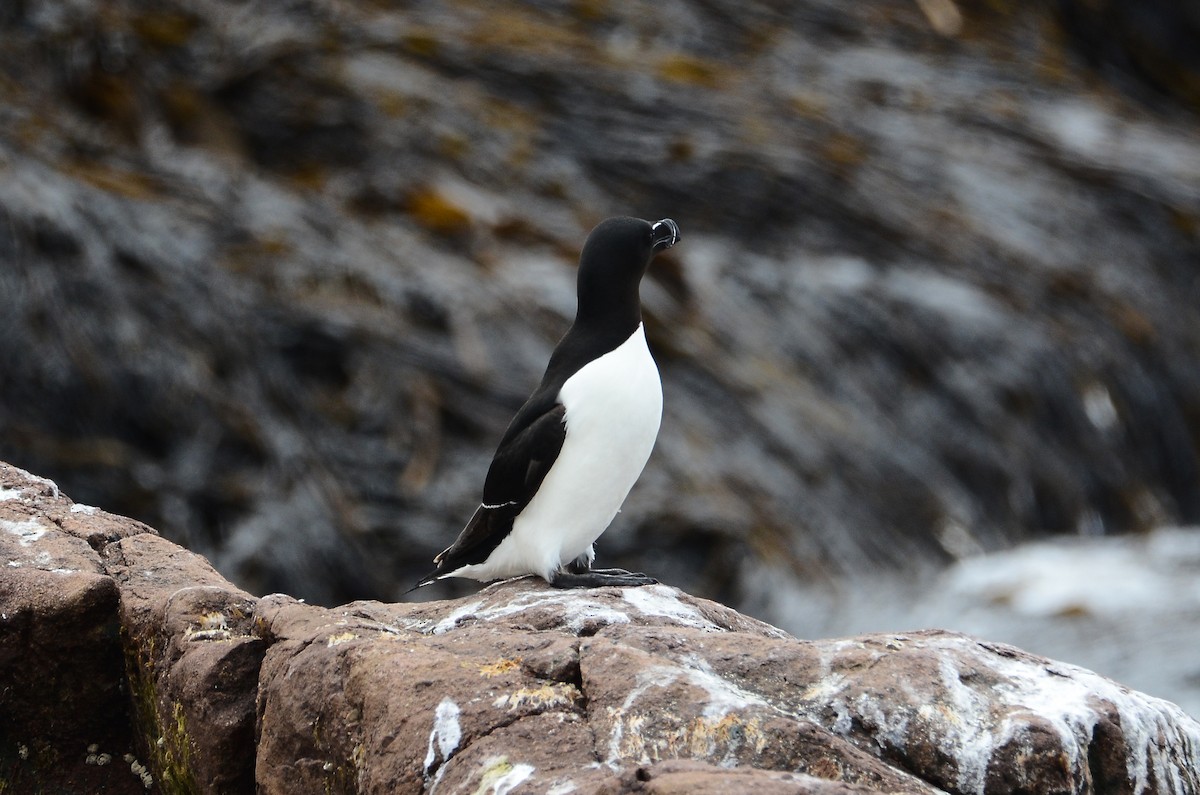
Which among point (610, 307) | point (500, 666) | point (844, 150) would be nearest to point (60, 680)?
point (500, 666)

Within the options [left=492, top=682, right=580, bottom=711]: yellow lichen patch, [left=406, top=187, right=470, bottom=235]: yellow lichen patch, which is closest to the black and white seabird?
[left=492, top=682, right=580, bottom=711]: yellow lichen patch

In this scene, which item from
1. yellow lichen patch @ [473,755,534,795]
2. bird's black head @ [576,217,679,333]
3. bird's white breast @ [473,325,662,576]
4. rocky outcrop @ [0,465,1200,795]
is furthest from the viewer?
bird's black head @ [576,217,679,333]

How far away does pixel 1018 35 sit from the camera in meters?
12.1

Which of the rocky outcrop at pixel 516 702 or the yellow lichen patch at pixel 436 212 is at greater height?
the rocky outcrop at pixel 516 702

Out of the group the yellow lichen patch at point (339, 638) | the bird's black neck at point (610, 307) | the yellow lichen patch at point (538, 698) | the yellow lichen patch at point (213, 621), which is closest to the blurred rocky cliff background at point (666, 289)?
the bird's black neck at point (610, 307)

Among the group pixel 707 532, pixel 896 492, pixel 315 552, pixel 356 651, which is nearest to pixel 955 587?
pixel 896 492

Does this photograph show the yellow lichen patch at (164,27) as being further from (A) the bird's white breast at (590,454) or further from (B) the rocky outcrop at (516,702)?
(B) the rocky outcrop at (516,702)

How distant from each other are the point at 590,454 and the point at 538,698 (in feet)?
5.14

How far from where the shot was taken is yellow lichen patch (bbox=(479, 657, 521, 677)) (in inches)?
134

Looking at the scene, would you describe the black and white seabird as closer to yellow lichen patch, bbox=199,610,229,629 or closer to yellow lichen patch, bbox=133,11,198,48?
yellow lichen patch, bbox=199,610,229,629

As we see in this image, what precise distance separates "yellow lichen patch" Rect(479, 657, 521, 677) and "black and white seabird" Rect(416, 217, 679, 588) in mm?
1176

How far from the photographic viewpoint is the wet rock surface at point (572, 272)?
8.97 meters

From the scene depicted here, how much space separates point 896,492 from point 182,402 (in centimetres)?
467

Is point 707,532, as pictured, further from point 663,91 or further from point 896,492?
point 663,91
